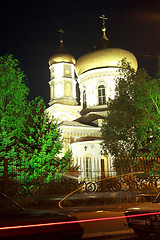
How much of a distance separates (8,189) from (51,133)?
372 centimetres

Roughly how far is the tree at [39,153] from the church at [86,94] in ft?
14.7

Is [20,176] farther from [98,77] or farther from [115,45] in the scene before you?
[115,45]

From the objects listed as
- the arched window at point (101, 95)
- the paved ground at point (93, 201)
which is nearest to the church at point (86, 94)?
the arched window at point (101, 95)

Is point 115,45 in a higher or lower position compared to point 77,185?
higher

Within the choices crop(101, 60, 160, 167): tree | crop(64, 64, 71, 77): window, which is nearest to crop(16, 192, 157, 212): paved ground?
crop(101, 60, 160, 167): tree

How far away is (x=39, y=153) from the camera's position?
1343 centimetres

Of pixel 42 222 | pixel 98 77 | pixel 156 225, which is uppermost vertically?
pixel 98 77

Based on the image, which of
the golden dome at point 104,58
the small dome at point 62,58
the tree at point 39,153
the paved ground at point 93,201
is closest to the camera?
the paved ground at point 93,201

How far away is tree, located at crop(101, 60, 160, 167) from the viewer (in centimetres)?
1505

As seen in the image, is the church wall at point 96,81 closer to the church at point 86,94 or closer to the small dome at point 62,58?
the church at point 86,94

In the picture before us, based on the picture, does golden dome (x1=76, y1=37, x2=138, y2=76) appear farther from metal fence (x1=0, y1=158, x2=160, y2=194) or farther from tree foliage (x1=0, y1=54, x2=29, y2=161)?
metal fence (x1=0, y1=158, x2=160, y2=194)

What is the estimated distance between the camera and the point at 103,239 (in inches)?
228

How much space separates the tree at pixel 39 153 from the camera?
42.3 feet

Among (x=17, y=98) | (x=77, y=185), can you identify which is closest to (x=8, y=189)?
(x=77, y=185)
